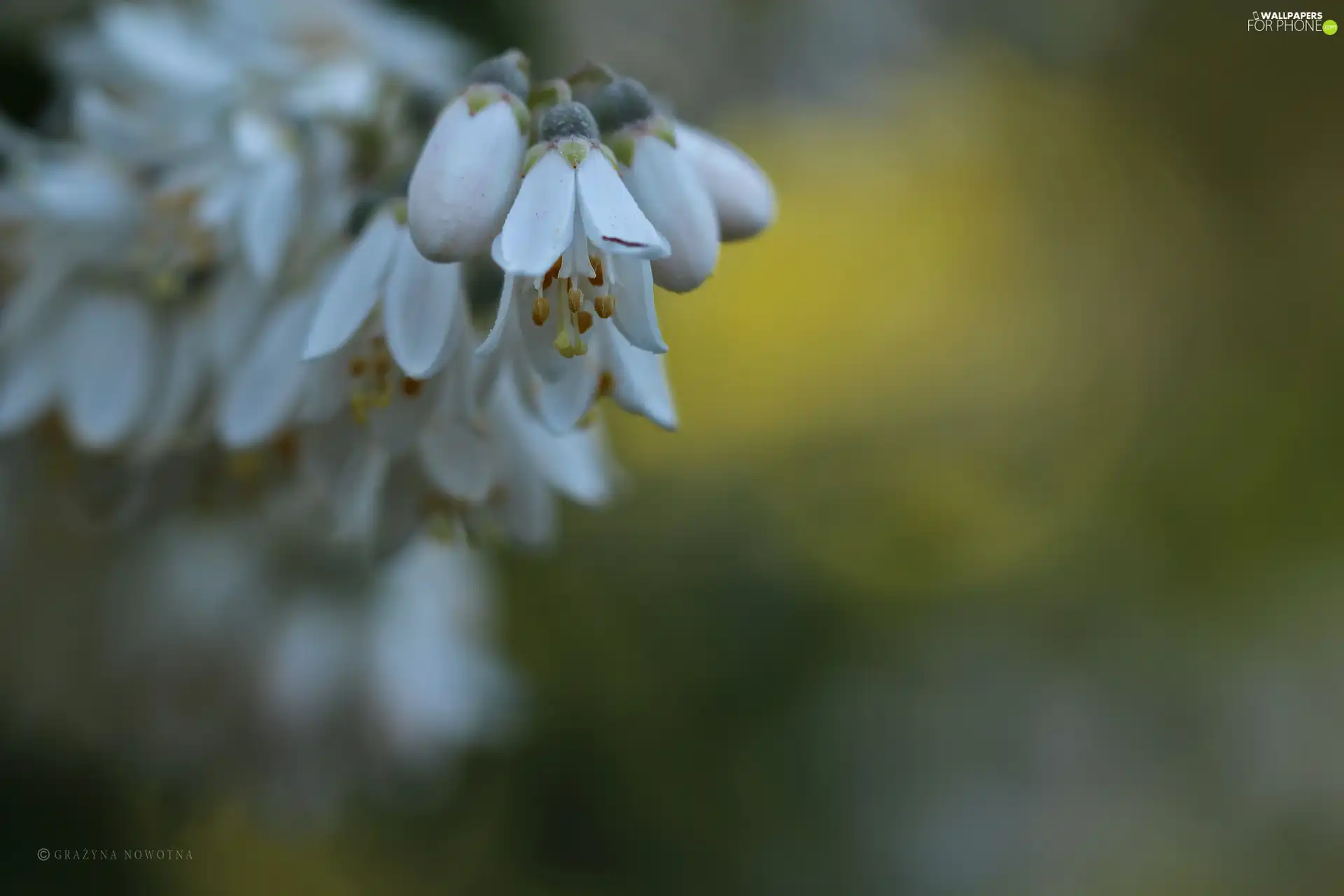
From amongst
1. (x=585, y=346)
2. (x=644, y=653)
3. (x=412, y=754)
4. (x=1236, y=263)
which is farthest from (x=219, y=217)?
(x=1236, y=263)

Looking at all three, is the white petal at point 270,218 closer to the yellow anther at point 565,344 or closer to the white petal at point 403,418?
the white petal at point 403,418

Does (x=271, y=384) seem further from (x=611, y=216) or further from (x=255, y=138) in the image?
(x=611, y=216)

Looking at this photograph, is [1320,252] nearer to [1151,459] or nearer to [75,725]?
[1151,459]

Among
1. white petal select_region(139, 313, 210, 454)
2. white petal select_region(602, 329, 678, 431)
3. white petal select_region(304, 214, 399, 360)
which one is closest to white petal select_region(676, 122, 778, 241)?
white petal select_region(602, 329, 678, 431)

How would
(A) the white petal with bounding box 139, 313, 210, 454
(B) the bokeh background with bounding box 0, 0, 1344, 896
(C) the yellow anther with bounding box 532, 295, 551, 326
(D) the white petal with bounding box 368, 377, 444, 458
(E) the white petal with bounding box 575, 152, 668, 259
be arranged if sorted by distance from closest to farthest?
(E) the white petal with bounding box 575, 152, 668, 259 → (C) the yellow anther with bounding box 532, 295, 551, 326 → (D) the white petal with bounding box 368, 377, 444, 458 → (A) the white petal with bounding box 139, 313, 210, 454 → (B) the bokeh background with bounding box 0, 0, 1344, 896

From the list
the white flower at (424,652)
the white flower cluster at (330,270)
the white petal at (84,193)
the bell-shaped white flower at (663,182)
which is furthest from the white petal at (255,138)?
the white flower at (424,652)

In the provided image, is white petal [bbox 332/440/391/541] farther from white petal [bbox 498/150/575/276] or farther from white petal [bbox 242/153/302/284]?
white petal [bbox 498/150/575/276]

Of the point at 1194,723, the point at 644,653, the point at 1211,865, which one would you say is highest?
the point at 644,653
